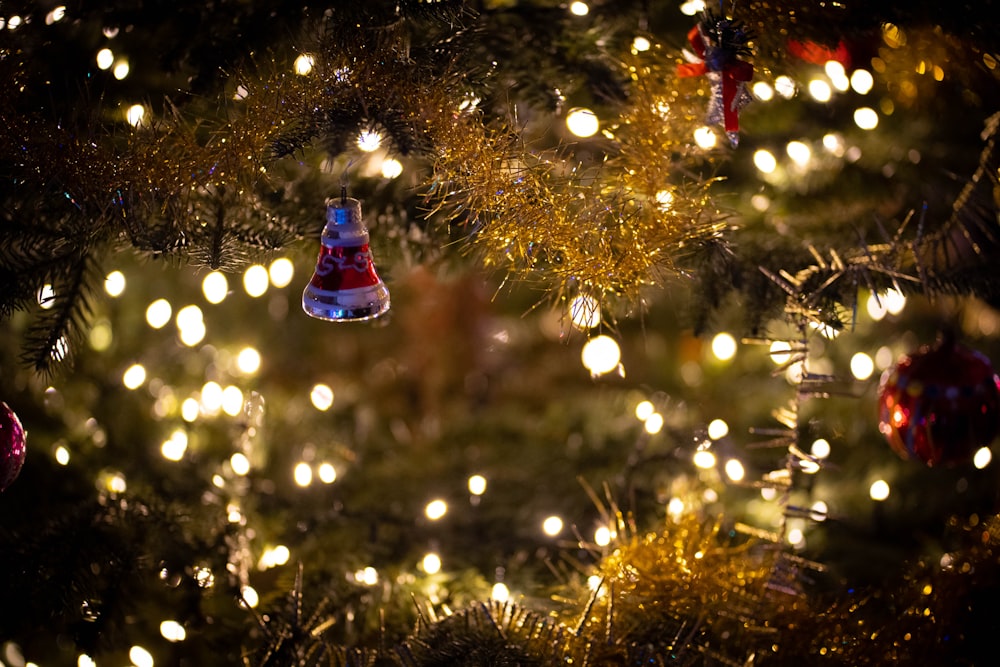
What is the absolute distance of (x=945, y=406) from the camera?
3.04ft

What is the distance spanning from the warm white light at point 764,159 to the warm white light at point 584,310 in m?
0.55

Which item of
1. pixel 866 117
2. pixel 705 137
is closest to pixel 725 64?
pixel 705 137

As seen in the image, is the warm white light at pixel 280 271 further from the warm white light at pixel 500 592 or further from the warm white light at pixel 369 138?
the warm white light at pixel 500 592

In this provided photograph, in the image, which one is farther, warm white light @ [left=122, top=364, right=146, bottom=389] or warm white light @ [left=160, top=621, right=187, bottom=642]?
warm white light @ [left=122, top=364, right=146, bottom=389]

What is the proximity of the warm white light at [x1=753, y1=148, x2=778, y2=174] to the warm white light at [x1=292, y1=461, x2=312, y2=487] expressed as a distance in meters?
0.91

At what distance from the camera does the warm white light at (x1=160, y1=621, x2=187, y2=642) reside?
40.1 inches

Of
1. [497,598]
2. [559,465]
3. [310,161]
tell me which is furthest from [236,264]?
[559,465]

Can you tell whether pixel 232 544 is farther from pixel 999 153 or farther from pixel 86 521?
pixel 999 153

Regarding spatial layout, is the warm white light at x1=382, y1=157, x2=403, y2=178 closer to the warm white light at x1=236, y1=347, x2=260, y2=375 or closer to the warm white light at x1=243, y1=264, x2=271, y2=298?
the warm white light at x1=243, y1=264, x2=271, y2=298

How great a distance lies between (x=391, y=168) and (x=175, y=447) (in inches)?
28.2

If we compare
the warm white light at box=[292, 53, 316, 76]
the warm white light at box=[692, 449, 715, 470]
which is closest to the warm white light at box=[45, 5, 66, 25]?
the warm white light at box=[292, 53, 316, 76]

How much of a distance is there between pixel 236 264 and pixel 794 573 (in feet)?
2.44

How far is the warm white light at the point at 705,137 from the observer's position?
91 centimetres

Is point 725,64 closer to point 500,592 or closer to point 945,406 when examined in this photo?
point 945,406
